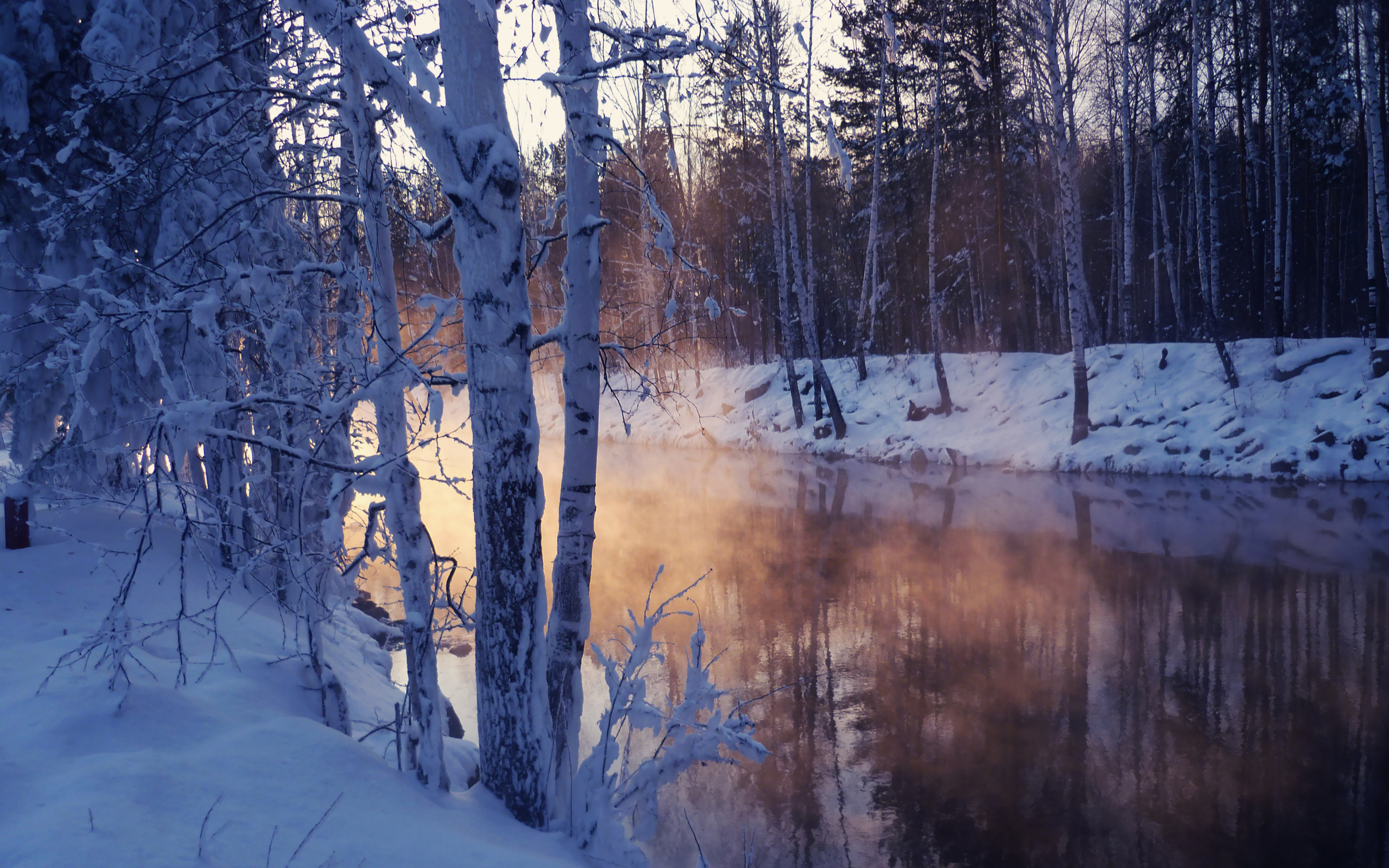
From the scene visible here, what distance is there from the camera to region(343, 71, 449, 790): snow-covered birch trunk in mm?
4164

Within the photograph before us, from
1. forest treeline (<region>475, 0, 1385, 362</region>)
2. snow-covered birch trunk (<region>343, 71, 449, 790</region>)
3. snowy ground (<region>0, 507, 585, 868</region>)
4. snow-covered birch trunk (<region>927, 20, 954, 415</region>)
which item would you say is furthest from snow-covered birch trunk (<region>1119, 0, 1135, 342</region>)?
snowy ground (<region>0, 507, 585, 868</region>)

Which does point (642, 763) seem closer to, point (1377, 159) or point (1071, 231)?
point (1071, 231)

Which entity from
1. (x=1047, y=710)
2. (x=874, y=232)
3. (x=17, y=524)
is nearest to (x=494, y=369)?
(x=1047, y=710)

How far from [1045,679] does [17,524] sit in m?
9.60

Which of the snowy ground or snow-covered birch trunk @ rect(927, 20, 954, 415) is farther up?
snow-covered birch trunk @ rect(927, 20, 954, 415)

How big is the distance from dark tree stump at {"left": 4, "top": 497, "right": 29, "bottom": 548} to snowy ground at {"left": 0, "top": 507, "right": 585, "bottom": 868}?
1.91 meters

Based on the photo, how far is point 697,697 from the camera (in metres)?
4.94

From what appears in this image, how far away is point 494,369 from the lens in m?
3.98

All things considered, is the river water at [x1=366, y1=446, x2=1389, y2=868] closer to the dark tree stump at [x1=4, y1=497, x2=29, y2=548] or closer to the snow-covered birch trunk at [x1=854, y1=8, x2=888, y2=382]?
the dark tree stump at [x1=4, y1=497, x2=29, y2=548]

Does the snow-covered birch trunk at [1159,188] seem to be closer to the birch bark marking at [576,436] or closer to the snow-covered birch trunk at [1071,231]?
the snow-covered birch trunk at [1071,231]

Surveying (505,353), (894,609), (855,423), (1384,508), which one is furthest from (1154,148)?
(505,353)

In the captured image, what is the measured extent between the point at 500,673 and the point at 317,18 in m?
3.46

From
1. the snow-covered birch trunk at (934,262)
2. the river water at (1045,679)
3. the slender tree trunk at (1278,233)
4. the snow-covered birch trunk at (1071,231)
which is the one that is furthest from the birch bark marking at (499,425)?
the slender tree trunk at (1278,233)

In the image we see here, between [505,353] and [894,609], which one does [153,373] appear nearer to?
[505,353]
